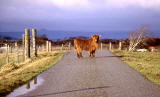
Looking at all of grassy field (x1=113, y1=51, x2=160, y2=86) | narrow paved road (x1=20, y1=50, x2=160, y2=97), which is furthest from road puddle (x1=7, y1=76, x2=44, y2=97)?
grassy field (x1=113, y1=51, x2=160, y2=86)

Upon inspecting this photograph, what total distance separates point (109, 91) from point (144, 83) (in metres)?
2.14

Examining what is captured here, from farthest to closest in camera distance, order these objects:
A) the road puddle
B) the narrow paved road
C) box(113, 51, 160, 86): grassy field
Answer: box(113, 51, 160, 86): grassy field → the road puddle → the narrow paved road

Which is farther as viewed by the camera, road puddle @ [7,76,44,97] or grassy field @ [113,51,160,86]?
grassy field @ [113,51,160,86]

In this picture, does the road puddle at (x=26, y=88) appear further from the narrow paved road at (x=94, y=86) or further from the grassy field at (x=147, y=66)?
the grassy field at (x=147, y=66)

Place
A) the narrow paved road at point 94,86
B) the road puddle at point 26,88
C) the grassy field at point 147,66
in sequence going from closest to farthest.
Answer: the narrow paved road at point 94,86, the road puddle at point 26,88, the grassy field at point 147,66

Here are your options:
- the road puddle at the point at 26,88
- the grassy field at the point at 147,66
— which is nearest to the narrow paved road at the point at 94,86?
the road puddle at the point at 26,88

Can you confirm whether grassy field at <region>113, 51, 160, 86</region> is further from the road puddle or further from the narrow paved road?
the road puddle

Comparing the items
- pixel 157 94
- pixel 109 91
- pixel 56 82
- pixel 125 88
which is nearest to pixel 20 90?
pixel 56 82

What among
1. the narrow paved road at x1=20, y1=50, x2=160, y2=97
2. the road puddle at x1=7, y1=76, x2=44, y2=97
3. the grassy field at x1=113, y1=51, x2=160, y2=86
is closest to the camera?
the narrow paved road at x1=20, y1=50, x2=160, y2=97

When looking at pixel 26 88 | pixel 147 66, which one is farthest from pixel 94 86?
pixel 147 66

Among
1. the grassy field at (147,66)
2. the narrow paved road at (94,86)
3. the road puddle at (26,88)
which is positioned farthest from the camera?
the grassy field at (147,66)

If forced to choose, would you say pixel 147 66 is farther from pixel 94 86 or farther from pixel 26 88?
pixel 26 88

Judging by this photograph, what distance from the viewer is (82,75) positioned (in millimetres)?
11391

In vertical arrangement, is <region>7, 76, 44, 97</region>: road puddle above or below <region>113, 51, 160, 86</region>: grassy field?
below
